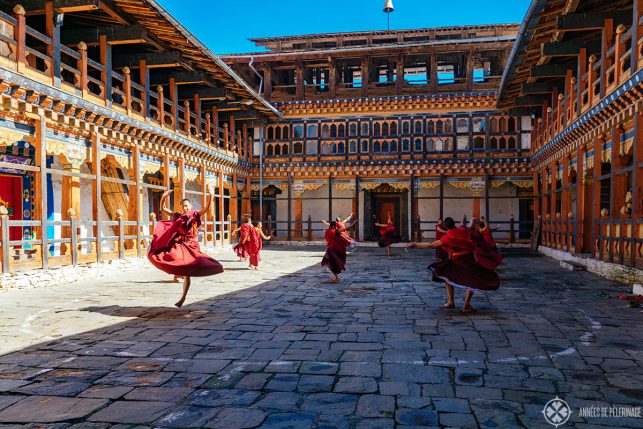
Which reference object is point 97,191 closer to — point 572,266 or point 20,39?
point 20,39

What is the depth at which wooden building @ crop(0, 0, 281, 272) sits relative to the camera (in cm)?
902

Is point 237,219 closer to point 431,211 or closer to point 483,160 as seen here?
point 431,211

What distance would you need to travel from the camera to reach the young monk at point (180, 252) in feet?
20.8

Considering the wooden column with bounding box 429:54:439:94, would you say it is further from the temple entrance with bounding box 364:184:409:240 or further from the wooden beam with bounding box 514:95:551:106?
the temple entrance with bounding box 364:184:409:240

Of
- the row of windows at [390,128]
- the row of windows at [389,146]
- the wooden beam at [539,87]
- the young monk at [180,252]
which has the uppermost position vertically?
the wooden beam at [539,87]

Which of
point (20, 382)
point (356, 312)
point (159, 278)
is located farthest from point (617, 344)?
point (159, 278)

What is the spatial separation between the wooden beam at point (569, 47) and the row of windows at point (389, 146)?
9184mm

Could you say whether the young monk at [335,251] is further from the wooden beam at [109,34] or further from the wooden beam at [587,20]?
the wooden beam at [587,20]

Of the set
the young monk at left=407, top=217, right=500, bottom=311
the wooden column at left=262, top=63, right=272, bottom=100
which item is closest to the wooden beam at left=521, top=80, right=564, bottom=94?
the young monk at left=407, top=217, right=500, bottom=311

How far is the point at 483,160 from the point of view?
21.1 metres

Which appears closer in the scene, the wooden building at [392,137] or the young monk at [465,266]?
the young monk at [465,266]

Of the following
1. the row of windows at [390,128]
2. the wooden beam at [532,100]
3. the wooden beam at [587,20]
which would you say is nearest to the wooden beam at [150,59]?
the wooden beam at [587,20]

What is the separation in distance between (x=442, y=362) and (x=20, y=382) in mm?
3448

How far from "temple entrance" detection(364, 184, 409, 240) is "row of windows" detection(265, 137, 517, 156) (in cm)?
210
